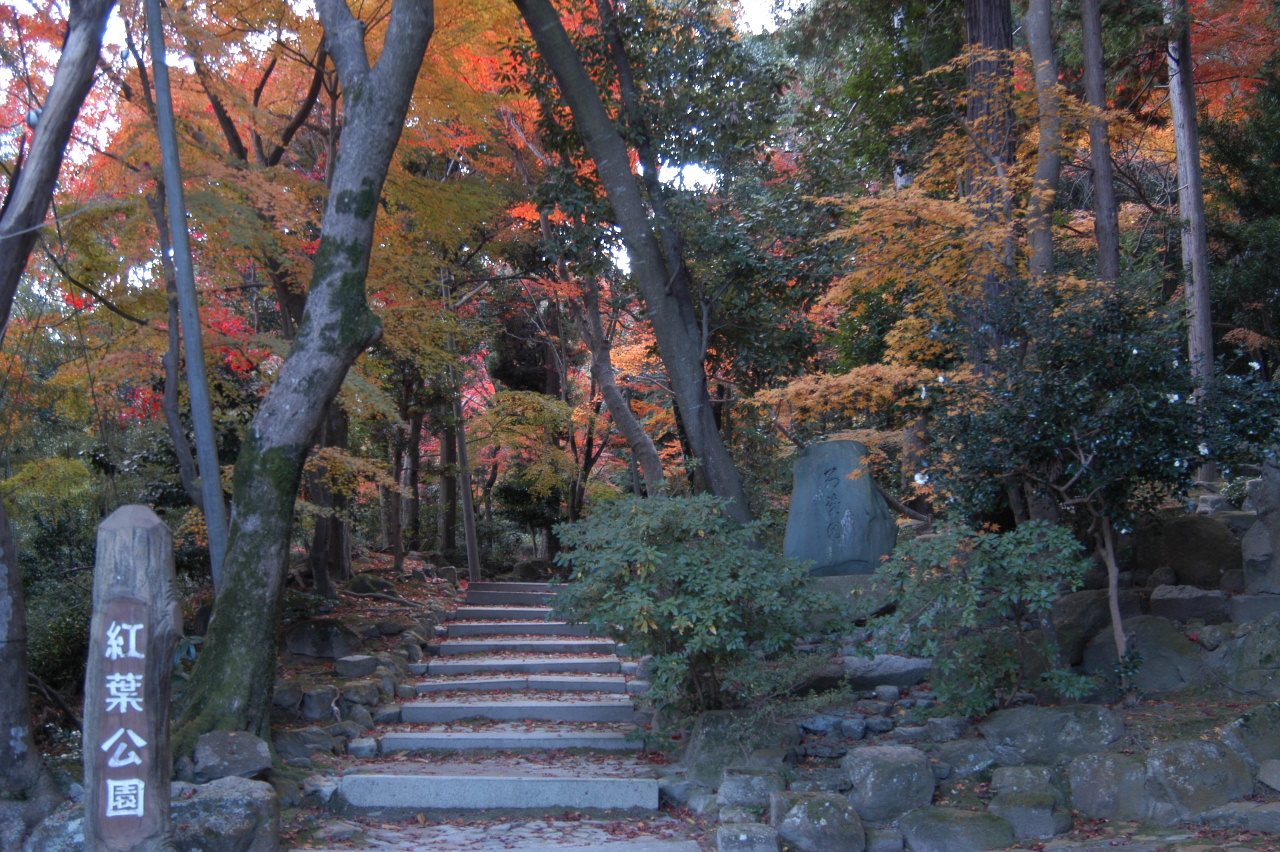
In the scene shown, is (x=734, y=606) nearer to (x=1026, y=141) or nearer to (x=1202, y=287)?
(x=1026, y=141)

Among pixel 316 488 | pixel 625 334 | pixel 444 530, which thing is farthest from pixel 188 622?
pixel 625 334

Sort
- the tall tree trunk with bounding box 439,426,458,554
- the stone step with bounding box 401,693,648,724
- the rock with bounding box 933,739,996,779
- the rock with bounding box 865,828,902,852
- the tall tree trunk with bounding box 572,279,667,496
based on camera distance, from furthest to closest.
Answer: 1. the tall tree trunk with bounding box 439,426,458,554
2. the tall tree trunk with bounding box 572,279,667,496
3. the stone step with bounding box 401,693,648,724
4. the rock with bounding box 933,739,996,779
5. the rock with bounding box 865,828,902,852

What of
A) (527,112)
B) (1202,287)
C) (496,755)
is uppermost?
(527,112)

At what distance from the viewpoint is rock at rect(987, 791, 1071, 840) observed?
17.5ft

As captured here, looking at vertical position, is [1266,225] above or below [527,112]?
below

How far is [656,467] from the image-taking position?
1133cm

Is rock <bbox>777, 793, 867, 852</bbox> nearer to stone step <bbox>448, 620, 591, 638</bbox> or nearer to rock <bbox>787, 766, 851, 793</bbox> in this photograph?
rock <bbox>787, 766, 851, 793</bbox>

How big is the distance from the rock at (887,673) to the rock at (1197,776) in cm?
235

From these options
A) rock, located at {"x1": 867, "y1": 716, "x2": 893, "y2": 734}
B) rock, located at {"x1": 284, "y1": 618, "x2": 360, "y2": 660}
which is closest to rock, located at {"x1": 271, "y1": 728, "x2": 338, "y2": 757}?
rock, located at {"x1": 284, "y1": 618, "x2": 360, "y2": 660}

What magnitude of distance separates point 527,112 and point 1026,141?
700 cm

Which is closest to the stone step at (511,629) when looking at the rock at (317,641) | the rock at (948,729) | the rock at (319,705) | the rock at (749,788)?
the rock at (317,641)

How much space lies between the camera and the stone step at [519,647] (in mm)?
10406

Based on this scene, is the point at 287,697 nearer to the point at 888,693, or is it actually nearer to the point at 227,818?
the point at 227,818

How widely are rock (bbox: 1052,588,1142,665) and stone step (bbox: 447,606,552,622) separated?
22.5 ft
